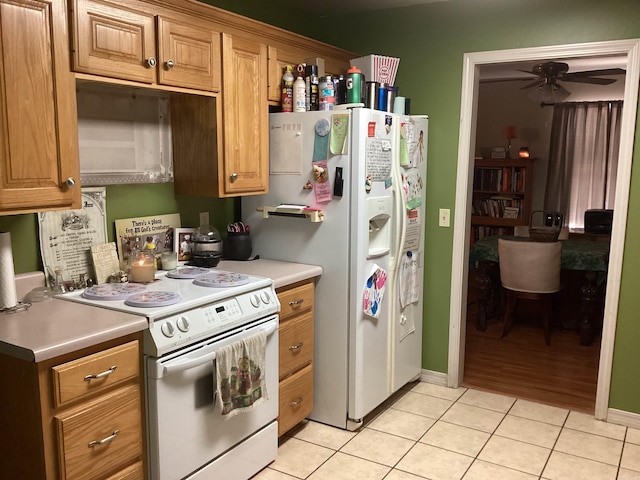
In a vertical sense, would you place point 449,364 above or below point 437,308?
below

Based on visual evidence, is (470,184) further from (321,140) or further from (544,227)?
(544,227)

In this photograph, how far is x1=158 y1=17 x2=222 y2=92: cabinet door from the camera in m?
2.33

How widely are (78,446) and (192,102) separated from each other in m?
1.60

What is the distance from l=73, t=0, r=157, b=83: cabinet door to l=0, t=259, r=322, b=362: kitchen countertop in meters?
0.87

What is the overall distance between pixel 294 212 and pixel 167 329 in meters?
1.07

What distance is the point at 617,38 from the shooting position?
9.71 ft

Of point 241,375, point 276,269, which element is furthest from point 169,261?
point 241,375

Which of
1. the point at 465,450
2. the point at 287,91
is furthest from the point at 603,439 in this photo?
the point at 287,91

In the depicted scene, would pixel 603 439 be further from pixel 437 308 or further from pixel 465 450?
pixel 437 308

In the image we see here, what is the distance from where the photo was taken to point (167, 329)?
6.70ft

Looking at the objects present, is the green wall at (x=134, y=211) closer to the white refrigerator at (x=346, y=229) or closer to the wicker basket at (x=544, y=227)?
the white refrigerator at (x=346, y=229)

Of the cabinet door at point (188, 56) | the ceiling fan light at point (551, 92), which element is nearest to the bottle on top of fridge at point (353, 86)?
the cabinet door at point (188, 56)

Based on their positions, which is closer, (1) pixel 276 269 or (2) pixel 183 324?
(2) pixel 183 324

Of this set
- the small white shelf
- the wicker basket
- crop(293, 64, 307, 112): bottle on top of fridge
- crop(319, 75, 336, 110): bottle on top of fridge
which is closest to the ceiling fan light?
the wicker basket
